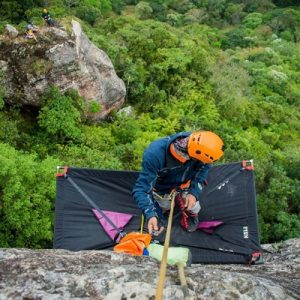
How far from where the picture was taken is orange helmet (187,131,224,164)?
14.4ft

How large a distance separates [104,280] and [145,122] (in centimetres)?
1469

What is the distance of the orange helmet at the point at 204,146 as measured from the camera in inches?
173

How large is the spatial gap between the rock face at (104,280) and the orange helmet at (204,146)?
55.8 inches

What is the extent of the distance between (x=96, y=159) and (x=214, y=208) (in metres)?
7.54

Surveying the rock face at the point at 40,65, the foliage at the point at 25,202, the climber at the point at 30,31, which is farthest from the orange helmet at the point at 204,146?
the climber at the point at 30,31

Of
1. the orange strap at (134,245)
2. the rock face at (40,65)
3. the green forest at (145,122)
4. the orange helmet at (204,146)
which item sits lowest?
the green forest at (145,122)

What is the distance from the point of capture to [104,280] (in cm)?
292

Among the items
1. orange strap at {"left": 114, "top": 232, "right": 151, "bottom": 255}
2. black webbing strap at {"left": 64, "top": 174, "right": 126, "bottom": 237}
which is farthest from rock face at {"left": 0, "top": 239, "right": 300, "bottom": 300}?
black webbing strap at {"left": 64, "top": 174, "right": 126, "bottom": 237}

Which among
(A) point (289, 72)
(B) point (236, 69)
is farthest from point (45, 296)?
(A) point (289, 72)

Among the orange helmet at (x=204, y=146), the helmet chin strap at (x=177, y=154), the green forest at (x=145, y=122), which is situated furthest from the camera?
the green forest at (x=145, y=122)

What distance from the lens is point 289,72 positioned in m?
30.9

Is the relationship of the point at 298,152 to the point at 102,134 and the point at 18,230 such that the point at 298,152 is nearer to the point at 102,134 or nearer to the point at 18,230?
the point at 102,134

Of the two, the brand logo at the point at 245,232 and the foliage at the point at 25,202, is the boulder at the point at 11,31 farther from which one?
the brand logo at the point at 245,232

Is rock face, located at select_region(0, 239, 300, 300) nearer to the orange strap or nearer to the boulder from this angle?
the orange strap
